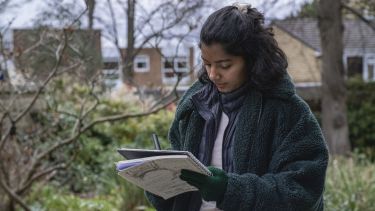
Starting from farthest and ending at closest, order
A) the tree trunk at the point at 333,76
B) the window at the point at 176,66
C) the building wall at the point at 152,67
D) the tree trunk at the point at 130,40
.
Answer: the tree trunk at the point at 333,76 < the building wall at the point at 152,67 < the tree trunk at the point at 130,40 < the window at the point at 176,66

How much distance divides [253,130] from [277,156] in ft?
0.37

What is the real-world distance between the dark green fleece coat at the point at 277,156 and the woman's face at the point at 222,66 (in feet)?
0.28

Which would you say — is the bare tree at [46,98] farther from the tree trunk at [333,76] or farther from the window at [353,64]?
the window at [353,64]

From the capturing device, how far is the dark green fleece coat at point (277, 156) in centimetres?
207

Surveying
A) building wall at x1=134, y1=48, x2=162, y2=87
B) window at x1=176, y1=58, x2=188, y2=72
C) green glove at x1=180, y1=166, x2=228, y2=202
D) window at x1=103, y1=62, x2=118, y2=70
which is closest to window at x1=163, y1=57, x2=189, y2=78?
window at x1=176, y1=58, x2=188, y2=72

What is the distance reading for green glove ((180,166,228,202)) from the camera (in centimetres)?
201

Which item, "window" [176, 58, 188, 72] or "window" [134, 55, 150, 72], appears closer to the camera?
"window" [176, 58, 188, 72]

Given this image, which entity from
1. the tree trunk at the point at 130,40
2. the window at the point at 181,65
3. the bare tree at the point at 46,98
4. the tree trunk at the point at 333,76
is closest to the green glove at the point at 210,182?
the bare tree at the point at 46,98

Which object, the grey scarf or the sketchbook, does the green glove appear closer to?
the sketchbook

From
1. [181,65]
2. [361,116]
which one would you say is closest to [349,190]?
[181,65]

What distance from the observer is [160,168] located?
2.03 meters

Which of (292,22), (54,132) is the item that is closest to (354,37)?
(292,22)

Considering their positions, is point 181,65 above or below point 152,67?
above

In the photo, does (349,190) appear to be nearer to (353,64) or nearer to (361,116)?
(361,116)
